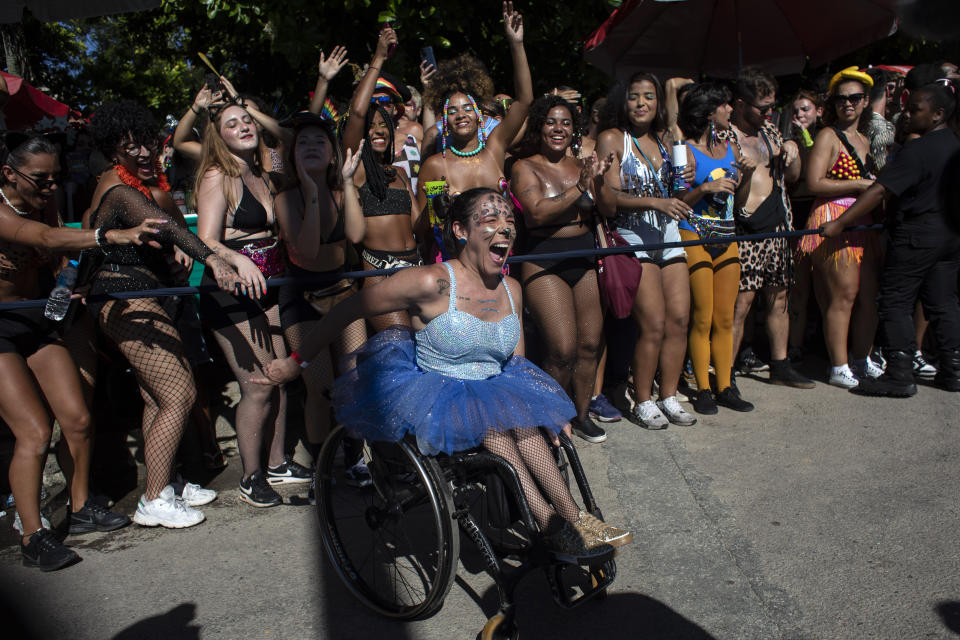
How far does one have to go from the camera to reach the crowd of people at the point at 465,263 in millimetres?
2990

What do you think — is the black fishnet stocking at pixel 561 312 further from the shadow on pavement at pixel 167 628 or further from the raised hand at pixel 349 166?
the shadow on pavement at pixel 167 628

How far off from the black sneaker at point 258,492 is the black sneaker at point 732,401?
3.02 metres

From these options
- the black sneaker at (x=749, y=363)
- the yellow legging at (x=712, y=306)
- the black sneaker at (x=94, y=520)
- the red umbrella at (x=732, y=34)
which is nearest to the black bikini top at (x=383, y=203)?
the yellow legging at (x=712, y=306)

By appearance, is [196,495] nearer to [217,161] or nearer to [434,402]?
[217,161]

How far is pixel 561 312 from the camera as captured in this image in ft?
14.0

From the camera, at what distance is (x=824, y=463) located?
4102 millimetres

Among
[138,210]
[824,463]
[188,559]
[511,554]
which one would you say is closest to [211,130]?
[138,210]

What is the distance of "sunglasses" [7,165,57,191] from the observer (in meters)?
3.28

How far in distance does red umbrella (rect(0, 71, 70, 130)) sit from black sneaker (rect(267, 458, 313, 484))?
5.46m

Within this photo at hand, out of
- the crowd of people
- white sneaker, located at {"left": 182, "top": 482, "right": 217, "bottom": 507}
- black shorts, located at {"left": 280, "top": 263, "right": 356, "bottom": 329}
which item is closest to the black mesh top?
the crowd of people

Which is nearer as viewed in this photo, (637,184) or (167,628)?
(167,628)

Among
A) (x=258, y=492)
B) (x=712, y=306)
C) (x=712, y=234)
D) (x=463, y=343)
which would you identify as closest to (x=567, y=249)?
(x=712, y=234)

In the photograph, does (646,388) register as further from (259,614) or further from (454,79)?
(259,614)

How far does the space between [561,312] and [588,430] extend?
0.84 meters
